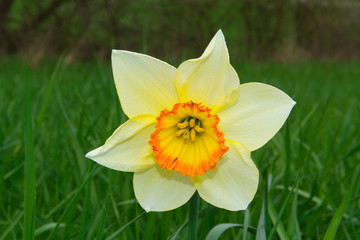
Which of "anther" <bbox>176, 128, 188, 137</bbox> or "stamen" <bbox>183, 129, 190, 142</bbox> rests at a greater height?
"anther" <bbox>176, 128, 188, 137</bbox>

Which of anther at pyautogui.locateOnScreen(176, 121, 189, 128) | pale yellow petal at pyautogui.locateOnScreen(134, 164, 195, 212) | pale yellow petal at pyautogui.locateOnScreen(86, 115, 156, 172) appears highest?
anther at pyautogui.locateOnScreen(176, 121, 189, 128)

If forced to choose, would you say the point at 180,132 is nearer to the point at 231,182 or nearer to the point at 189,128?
the point at 189,128

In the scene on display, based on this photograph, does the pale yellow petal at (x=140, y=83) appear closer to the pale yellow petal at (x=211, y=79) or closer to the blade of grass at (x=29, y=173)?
the pale yellow petal at (x=211, y=79)

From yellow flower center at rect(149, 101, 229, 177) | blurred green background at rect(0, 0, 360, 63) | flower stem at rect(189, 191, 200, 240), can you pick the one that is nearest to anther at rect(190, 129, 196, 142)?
yellow flower center at rect(149, 101, 229, 177)

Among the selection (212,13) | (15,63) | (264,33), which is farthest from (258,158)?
(264,33)

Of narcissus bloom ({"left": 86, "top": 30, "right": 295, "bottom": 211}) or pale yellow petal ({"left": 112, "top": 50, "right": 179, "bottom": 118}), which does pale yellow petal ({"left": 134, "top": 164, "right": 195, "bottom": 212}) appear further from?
pale yellow petal ({"left": 112, "top": 50, "right": 179, "bottom": 118})

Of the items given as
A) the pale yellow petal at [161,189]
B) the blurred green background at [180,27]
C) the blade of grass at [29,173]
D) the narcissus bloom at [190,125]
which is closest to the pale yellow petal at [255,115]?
the narcissus bloom at [190,125]

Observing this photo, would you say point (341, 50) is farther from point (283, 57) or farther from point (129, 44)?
point (129, 44)
